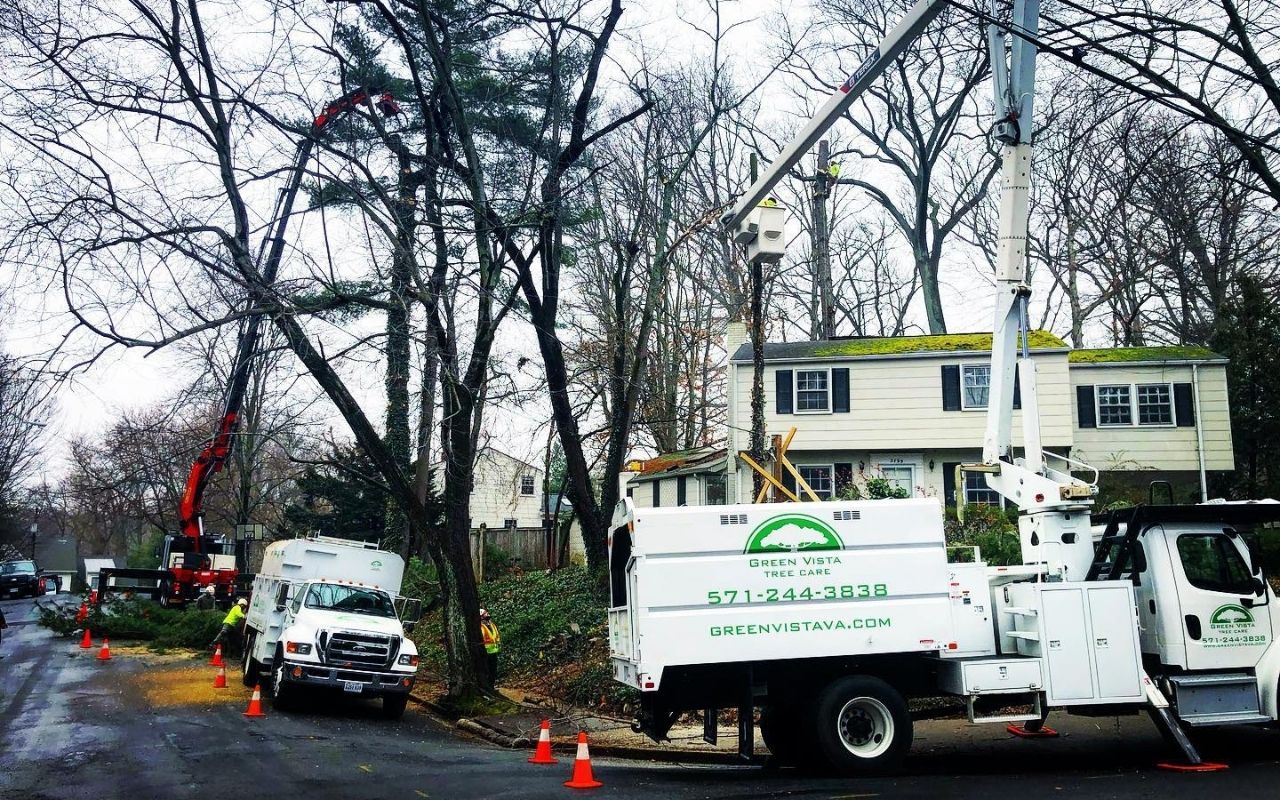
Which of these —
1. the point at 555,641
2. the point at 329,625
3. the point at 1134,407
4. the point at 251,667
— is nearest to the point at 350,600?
the point at 329,625

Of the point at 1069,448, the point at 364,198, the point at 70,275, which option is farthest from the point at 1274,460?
the point at 70,275

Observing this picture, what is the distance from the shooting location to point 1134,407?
29.5 m

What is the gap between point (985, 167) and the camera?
3484 cm

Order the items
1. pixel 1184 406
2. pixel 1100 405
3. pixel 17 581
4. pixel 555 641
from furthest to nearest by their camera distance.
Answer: pixel 17 581 → pixel 1100 405 → pixel 1184 406 → pixel 555 641

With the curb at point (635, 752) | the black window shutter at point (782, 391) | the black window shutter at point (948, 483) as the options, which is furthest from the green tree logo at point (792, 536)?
the black window shutter at point (948, 483)

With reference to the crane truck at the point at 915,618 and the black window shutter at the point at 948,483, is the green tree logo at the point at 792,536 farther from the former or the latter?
the black window shutter at the point at 948,483

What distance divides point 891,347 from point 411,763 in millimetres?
21586

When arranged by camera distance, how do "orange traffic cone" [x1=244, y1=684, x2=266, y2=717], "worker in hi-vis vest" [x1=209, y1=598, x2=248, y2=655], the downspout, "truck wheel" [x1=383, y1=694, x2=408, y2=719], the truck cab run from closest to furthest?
the truck cab < "orange traffic cone" [x1=244, y1=684, x2=266, y2=717] < "truck wheel" [x1=383, y1=694, x2=408, y2=719] < "worker in hi-vis vest" [x1=209, y1=598, x2=248, y2=655] < the downspout

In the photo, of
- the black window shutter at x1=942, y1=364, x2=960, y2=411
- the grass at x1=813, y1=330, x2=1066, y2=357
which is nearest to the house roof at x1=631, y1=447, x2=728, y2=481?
the grass at x1=813, y1=330, x2=1066, y2=357

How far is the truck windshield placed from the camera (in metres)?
17.9

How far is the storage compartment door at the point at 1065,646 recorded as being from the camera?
10852 millimetres

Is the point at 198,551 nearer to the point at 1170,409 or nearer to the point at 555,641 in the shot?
the point at 555,641

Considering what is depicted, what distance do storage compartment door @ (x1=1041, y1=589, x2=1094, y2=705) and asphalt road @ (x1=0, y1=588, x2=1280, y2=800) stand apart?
0.84 m

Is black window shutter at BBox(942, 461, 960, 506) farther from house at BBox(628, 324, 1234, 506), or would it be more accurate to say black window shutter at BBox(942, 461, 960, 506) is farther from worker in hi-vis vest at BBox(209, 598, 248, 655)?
worker in hi-vis vest at BBox(209, 598, 248, 655)
